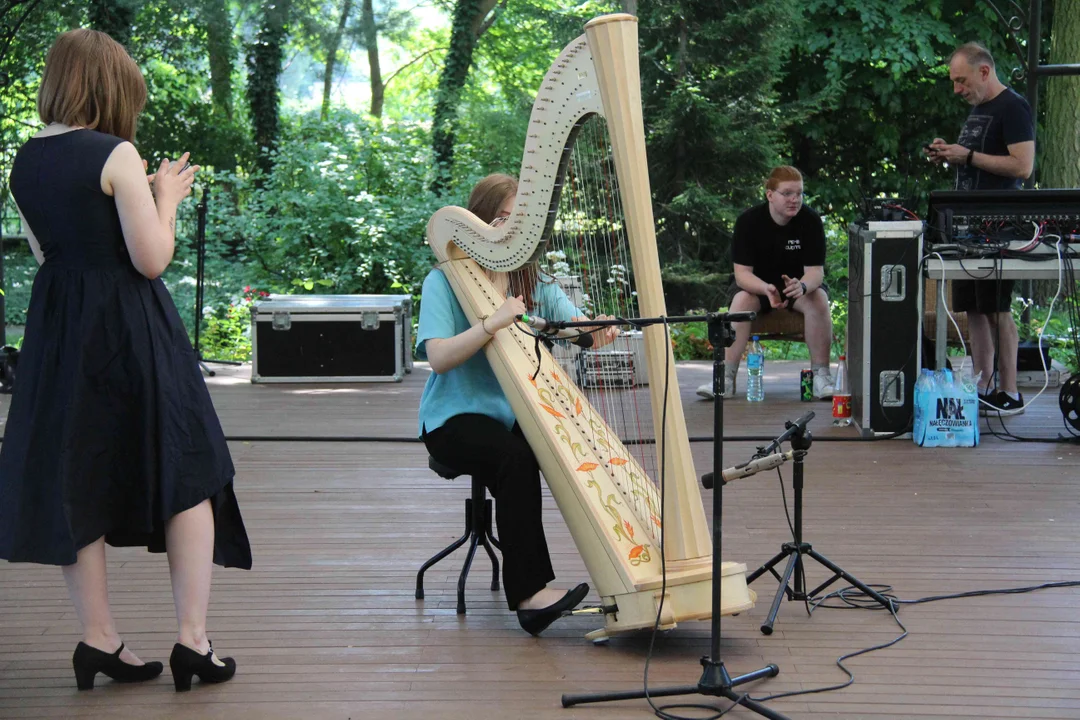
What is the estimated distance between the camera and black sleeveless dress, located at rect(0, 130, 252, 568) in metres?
2.45

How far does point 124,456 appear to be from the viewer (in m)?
2.53

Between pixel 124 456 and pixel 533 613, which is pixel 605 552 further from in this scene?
pixel 124 456

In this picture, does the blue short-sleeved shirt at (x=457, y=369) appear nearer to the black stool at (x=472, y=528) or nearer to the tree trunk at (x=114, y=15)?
the black stool at (x=472, y=528)

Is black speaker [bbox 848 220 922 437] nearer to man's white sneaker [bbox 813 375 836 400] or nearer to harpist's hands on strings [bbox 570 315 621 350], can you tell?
man's white sneaker [bbox 813 375 836 400]

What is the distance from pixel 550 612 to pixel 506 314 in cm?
74

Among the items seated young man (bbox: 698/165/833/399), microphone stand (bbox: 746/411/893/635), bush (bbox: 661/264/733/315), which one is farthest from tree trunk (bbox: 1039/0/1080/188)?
microphone stand (bbox: 746/411/893/635)

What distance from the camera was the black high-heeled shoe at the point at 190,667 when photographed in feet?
8.63

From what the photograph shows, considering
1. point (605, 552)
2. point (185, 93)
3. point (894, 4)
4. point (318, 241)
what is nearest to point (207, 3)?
point (185, 93)

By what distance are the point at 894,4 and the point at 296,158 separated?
6107 millimetres

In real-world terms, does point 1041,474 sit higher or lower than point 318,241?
lower

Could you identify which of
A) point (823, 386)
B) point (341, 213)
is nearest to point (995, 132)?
point (823, 386)

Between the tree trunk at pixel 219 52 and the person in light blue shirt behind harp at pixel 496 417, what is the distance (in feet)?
34.7

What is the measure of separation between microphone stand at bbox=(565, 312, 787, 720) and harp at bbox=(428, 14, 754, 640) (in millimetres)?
110

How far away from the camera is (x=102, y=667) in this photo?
8.66 ft
